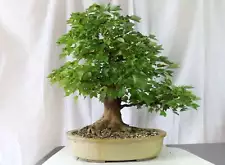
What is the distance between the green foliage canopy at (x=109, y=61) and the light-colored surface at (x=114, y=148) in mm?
115

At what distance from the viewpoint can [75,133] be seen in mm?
1120

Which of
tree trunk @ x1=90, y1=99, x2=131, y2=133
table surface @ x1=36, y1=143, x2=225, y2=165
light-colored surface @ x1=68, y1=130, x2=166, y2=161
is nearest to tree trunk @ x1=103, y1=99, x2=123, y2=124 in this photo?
tree trunk @ x1=90, y1=99, x2=131, y2=133

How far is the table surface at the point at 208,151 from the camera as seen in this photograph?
4.00 feet

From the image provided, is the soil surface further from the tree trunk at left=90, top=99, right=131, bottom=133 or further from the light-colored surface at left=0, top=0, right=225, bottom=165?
the light-colored surface at left=0, top=0, right=225, bottom=165

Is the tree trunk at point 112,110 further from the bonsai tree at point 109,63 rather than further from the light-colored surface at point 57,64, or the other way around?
the light-colored surface at point 57,64

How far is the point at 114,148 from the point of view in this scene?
1.03 m

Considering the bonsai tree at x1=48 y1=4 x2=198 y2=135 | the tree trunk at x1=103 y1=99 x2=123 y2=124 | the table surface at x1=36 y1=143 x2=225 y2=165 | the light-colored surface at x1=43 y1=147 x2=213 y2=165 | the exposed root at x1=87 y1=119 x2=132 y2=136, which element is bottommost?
the table surface at x1=36 y1=143 x2=225 y2=165

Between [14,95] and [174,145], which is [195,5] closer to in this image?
[174,145]

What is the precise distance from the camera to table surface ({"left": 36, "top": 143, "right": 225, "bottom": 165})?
1.22 m

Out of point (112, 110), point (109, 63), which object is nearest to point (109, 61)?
point (109, 63)

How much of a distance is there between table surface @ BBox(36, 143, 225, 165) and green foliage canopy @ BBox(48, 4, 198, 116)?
241 mm

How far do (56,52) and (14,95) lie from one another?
0.23 metres

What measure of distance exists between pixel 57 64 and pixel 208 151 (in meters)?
0.64

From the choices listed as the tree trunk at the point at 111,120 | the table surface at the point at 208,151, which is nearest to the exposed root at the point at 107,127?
the tree trunk at the point at 111,120
